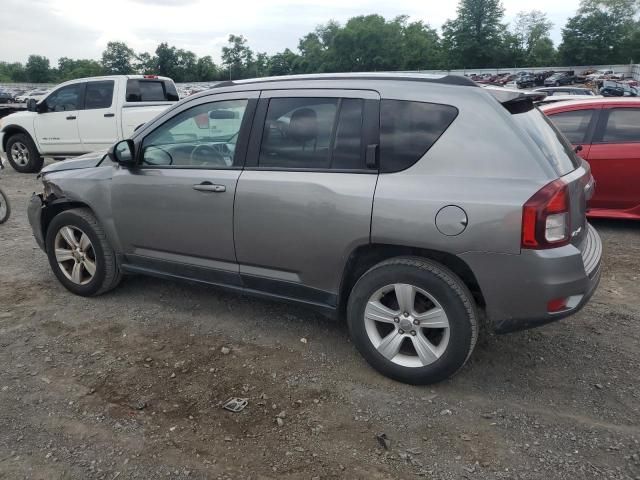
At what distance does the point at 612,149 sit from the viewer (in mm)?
6238

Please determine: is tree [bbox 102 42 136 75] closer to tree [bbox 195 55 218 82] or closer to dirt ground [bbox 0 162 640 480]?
tree [bbox 195 55 218 82]

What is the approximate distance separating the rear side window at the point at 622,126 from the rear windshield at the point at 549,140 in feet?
11.4

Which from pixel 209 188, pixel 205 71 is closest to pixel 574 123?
pixel 209 188

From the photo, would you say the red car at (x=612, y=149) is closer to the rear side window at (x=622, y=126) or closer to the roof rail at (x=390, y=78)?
the rear side window at (x=622, y=126)

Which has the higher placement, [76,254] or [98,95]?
[98,95]

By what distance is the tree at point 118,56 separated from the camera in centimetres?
11281

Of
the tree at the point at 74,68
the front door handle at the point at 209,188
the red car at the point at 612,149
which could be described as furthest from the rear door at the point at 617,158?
the tree at the point at 74,68

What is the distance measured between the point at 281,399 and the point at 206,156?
71.8 inches

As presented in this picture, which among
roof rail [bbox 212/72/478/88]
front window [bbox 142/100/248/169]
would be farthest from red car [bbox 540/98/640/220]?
front window [bbox 142/100/248/169]

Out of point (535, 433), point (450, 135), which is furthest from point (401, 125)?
point (535, 433)

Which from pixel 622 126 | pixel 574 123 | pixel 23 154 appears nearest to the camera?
pixel 622 126

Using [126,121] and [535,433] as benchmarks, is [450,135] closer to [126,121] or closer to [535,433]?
[535,433]

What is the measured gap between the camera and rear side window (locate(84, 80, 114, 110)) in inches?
398

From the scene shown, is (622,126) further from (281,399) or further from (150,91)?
(150,91)
